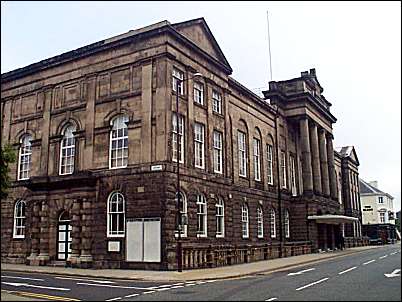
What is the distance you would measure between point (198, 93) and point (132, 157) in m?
7.31

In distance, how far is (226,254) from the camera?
29000mm

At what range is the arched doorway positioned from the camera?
29266mm

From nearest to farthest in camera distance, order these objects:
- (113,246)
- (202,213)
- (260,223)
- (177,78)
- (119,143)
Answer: (113,246) → (119,143) → (177,78) → (202,213) → (260,223)

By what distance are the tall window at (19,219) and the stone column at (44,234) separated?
270cm

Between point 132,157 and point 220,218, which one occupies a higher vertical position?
point 132,157

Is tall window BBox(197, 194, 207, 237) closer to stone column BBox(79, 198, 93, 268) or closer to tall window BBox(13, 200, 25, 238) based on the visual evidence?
stone column BBox(79, 198, 93, 268)

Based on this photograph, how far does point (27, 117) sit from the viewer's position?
3416cm

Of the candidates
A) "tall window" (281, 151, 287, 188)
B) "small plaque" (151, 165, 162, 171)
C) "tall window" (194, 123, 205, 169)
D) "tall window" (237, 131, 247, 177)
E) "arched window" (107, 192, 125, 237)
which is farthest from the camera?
"tall window" (281, 151, 287, 188)

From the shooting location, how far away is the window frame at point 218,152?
3347 centimetres

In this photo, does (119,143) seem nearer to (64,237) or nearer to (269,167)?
(64,237)

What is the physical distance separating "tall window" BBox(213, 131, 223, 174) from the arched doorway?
10735 mm

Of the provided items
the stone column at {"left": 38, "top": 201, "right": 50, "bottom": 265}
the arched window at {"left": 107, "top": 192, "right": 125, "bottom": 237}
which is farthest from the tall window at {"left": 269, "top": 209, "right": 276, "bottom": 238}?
the stone column at {"left": 38, "top": 201, "right": 50, "bottom": 265}

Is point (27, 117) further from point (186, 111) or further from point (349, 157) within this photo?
point (349, 157)

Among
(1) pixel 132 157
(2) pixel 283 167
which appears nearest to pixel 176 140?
(1) pixel 132 157
